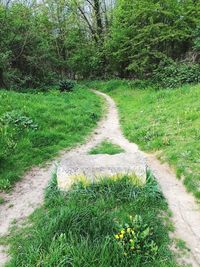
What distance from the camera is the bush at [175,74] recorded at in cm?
1641

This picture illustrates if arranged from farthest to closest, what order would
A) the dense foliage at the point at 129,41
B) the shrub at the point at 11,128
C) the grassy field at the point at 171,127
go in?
1. the dense foliage at the point at 129,41
2. the shrub at the point at 11,128
3. the grassy field at the point at 171,127

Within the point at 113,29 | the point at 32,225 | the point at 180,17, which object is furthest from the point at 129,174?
the point at 113,29

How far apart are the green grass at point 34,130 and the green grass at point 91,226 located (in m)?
1.97

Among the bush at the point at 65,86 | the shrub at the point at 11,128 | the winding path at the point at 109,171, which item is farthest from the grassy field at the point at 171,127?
the bush at the point at 65,86

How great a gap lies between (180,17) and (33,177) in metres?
16.4

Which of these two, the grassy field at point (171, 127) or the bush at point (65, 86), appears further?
the bush at point (65, 86)

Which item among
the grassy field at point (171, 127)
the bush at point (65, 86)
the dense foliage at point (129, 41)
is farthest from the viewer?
the bush at point (65, 86)

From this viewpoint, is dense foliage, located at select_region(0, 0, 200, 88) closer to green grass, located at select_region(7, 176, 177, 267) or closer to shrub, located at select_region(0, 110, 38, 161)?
shrub, located at select_region(0, 110, 38, 161)

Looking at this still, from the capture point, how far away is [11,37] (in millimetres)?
16844

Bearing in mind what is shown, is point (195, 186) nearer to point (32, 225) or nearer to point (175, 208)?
point (175, 208)

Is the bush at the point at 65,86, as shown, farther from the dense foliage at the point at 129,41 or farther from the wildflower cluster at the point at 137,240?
the wildflower cluster at the point at 137,240

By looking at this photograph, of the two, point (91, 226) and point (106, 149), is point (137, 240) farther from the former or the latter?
point (106, 149)

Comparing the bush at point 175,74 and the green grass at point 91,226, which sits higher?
the bush at point 175,74

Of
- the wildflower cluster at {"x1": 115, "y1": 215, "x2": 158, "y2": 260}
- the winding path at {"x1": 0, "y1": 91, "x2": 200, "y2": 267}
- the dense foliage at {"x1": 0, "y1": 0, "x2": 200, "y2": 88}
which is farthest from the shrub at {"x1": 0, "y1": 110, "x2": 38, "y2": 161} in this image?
the dense foliage at {"x1": 0, "y1": 0, "x2": 200, "y2": 88}
